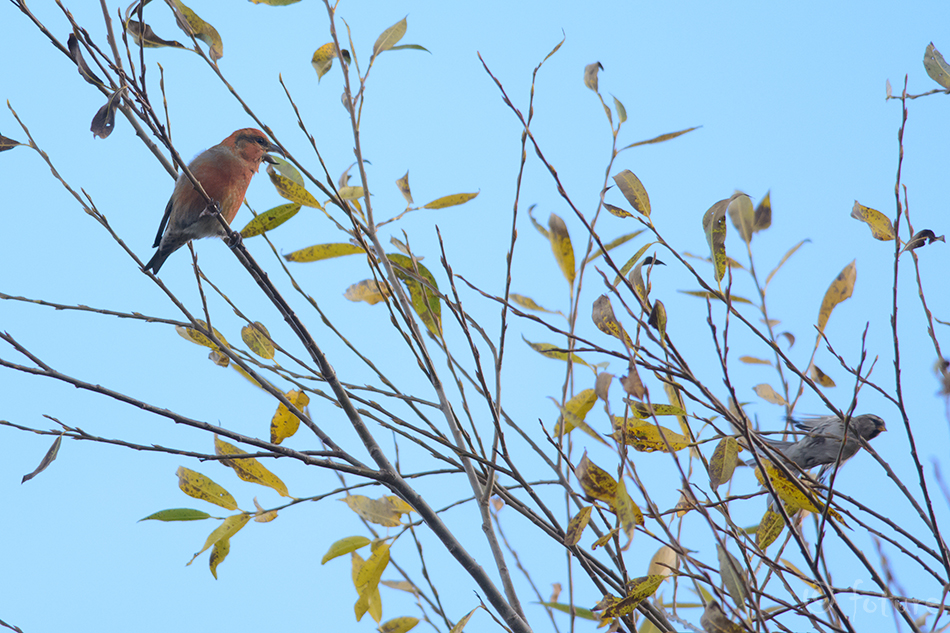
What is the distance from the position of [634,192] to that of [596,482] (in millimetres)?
516

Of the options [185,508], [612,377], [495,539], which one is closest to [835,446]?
[612,377]

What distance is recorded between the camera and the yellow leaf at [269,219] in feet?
4.98

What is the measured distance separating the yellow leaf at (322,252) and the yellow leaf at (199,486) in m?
0.48

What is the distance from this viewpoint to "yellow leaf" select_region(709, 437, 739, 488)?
3.60 feet

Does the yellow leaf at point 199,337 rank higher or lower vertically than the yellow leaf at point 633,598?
higher

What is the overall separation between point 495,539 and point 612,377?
1.35ft

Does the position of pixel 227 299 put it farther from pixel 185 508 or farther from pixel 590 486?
pixel 590 486

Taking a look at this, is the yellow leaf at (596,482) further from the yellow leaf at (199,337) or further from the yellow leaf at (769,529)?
the yellow leaf at (199,337)

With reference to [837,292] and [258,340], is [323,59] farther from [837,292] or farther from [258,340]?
[837,292]

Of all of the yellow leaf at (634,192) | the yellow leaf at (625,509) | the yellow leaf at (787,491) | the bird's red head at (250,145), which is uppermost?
the bird's red head at (250,145)

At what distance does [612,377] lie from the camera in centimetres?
112

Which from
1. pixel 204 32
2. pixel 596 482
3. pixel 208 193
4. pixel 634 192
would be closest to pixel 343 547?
pixel 596 482

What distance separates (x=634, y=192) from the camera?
124 centimetres

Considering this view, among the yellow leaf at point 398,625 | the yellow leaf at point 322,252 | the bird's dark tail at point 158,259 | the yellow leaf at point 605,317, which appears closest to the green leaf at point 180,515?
the yellow leaf at point 398,625
